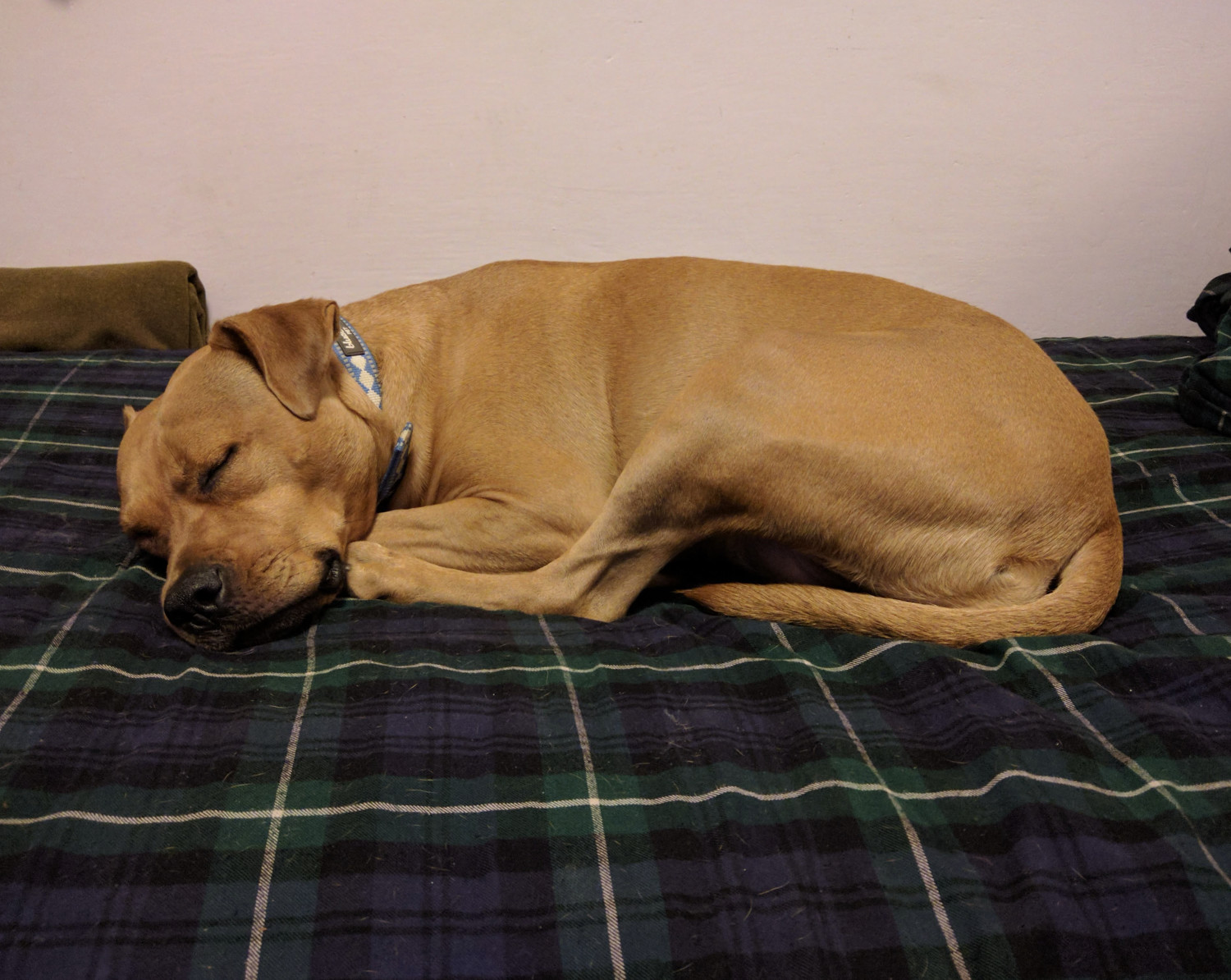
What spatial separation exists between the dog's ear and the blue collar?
0.14 metres

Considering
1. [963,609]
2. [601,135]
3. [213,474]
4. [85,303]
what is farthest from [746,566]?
[85,303]

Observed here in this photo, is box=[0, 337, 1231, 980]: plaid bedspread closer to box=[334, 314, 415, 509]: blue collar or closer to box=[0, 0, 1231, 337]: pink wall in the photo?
box=[334, 314, 415, 509]: blue collar

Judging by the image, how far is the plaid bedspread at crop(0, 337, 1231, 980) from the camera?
1.36 meters

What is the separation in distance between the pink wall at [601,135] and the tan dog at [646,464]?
117 centimetres

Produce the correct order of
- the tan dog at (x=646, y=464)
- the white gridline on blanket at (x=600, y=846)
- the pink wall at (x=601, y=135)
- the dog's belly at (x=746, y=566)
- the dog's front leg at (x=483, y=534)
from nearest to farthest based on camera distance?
the white gridline on blanket at (x=600, y=846) → the tan dog at (x=646, y=464) → the dog's belly at (x=746, y=566) → the dog's front leg at (x=483, y=534) → the pink wall at (x=601, y=135)

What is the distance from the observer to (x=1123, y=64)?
4.02 m

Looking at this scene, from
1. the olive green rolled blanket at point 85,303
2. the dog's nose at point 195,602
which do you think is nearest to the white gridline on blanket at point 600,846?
the dog's nose at point 195,602

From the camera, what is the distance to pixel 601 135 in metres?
3.95

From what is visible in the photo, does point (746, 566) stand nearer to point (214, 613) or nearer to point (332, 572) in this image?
point (332, 572)

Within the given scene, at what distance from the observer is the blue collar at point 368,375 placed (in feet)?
9.14

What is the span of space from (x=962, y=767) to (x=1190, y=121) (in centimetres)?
396

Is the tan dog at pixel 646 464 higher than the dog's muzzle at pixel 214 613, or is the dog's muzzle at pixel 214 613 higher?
the tan dog at pixel 646 464

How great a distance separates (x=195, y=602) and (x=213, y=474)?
46 cm

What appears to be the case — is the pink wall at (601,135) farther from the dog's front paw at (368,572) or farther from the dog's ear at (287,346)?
the dog's front paw at (368,572)
